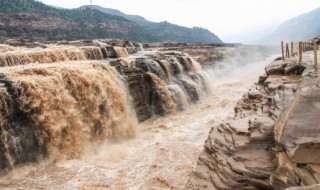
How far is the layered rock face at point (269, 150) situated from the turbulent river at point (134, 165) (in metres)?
1.91

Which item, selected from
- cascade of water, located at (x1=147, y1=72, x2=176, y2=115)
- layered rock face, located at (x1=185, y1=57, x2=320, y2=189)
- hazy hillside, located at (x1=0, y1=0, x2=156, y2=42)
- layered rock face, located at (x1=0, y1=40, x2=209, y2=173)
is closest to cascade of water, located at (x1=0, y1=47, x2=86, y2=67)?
layered rock face, located at (x1=0, y1=40, x2=209, y2=173)

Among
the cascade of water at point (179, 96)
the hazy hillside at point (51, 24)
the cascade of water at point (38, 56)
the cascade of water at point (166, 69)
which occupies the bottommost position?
the cascade of water at point (179, 96)

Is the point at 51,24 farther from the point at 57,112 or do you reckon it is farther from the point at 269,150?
the point at 269,150

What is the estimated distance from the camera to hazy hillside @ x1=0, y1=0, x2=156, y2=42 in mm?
63531

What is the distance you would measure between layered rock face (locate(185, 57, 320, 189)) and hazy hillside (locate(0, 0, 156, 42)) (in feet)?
195

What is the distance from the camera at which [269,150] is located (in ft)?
22.7

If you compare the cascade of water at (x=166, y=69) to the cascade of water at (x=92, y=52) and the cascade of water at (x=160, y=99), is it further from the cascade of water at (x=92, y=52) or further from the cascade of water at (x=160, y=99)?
the cascade of water at (x=92, y=52)

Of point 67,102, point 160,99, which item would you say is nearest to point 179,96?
point 160,99

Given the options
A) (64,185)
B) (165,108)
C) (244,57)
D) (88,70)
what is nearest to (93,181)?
(64,185)

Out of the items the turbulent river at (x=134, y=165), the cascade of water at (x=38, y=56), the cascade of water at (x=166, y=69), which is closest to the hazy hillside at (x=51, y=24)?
the cascade of water at (x=38, y=56)

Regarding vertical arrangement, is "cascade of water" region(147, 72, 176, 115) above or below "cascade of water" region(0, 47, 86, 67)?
below

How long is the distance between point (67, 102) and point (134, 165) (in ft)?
12.8

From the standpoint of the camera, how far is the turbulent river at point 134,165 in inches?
367

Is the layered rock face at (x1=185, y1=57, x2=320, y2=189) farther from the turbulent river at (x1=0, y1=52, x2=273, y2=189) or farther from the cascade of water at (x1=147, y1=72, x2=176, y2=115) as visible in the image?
the cascade of water at (x1=147, y1=72, x2=176, y2=115)
